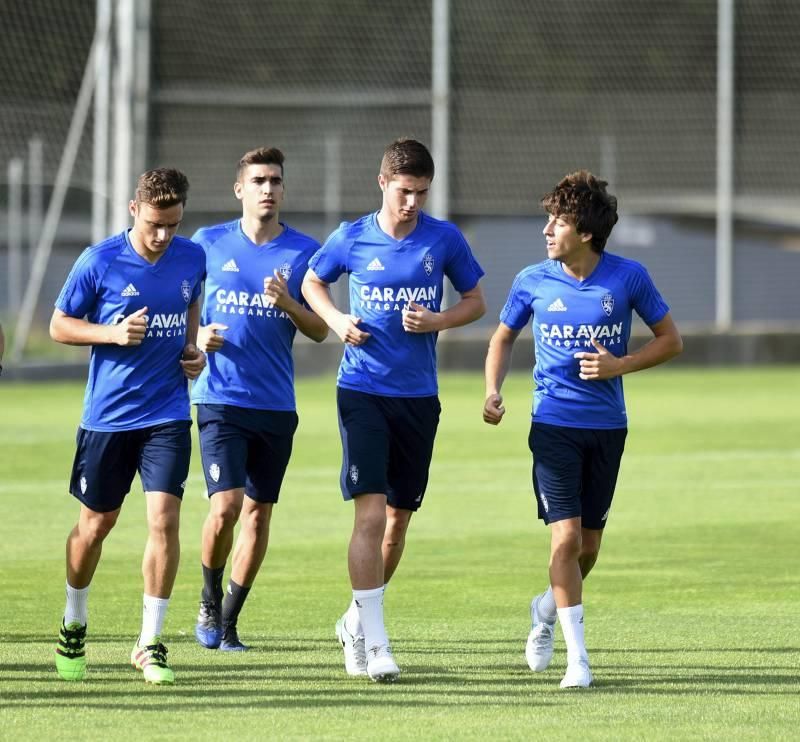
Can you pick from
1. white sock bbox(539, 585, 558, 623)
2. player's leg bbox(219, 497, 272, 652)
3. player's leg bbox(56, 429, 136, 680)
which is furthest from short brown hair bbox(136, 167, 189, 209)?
white sock bbox(539, 585, 558, 623)

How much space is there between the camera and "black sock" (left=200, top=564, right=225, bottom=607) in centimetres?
796

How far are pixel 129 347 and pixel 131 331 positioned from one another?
0.91ft

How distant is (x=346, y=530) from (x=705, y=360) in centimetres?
1801

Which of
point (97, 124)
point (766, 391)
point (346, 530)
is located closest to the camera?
point (346, 530)

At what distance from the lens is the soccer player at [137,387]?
23.3ft

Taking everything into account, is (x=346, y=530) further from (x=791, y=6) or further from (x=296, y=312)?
(x=791, y=6)

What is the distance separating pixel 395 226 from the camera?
7652mm

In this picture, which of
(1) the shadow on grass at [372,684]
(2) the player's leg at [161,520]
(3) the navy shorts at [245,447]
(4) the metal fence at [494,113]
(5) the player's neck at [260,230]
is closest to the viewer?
(1) the shadow on grass at [372,684]

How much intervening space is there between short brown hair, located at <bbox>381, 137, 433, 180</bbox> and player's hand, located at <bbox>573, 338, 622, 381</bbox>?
1.02 m

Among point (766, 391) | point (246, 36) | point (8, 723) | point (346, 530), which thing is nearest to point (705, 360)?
point (766, 391)

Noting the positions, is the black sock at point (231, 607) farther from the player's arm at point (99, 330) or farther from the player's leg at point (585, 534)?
the player's leg at point (585, 534)

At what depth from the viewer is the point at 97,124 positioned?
87.9ft

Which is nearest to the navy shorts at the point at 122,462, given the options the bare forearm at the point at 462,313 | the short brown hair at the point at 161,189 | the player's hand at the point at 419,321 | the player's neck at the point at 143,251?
the player's neck at the point at 143,251

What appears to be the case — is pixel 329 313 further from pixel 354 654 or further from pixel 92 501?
pixel 354 654
